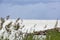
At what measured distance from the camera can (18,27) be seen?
2.41 m

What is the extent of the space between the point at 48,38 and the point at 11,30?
0.43 metres

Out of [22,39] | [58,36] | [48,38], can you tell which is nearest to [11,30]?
[22,39]

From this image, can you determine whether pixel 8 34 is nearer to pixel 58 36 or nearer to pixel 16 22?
pixel 16 22

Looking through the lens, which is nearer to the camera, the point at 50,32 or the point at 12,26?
the point at 12,26

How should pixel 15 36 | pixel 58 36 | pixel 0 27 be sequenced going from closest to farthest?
pixel 0 27 < pixel 15 36 < pixel 58 36

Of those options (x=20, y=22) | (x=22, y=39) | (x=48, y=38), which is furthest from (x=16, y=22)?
(x=48, y=38)

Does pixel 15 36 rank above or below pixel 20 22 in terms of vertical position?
A: below

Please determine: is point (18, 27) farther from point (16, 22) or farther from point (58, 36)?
point (58, 36)

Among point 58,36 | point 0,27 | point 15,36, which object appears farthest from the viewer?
point 58,36

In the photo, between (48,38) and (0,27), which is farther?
(48,38)

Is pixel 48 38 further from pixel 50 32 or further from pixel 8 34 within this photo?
pixel 8 34

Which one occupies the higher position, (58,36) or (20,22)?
(20,22)

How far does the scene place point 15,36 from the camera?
8.51 feet

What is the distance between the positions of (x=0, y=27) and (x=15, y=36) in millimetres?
271
